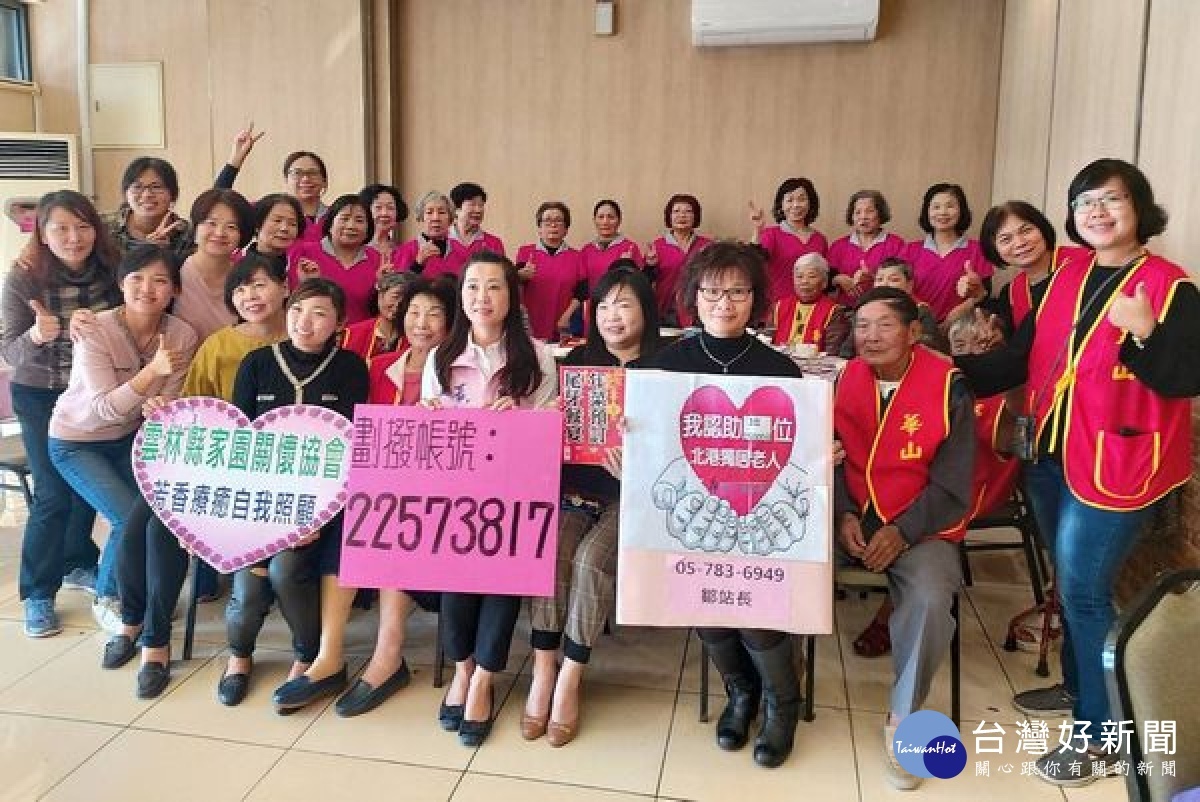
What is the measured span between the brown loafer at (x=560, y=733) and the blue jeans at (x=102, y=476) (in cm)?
144

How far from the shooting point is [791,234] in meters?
5.24

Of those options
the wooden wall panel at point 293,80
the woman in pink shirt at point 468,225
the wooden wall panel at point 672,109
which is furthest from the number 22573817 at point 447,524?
the wooden wall panel at point 293,80

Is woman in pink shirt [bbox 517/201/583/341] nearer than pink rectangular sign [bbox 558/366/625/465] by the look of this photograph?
No

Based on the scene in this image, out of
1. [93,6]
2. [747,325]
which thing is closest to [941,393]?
[747,325]

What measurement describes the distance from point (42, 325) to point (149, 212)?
69cm

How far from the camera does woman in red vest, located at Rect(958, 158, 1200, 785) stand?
6.34ft

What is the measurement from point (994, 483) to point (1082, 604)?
69 cm

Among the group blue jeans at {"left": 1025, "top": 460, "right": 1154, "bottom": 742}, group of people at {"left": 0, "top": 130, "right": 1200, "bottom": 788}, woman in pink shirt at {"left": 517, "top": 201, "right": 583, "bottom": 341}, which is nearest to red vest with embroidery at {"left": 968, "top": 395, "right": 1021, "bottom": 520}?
group of people at {"left": 0, "top": 130, "right": 1200, "bottom": 788}

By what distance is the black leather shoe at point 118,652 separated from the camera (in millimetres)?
2628

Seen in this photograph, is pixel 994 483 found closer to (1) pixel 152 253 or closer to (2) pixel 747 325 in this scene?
(2) pixel 747 325

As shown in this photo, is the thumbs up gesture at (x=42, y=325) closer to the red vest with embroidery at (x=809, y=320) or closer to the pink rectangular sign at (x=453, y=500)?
the pink rectangular sign at (x=453, y=500)

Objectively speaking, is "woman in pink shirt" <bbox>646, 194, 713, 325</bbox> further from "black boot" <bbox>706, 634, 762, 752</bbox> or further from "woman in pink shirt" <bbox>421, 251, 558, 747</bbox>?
"black boot" <bbox>706, 634, 762, 752</bbox>

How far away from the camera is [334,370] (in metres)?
2.50

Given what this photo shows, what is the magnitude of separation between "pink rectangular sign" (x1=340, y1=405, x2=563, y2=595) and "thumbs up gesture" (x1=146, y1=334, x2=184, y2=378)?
65 cm
